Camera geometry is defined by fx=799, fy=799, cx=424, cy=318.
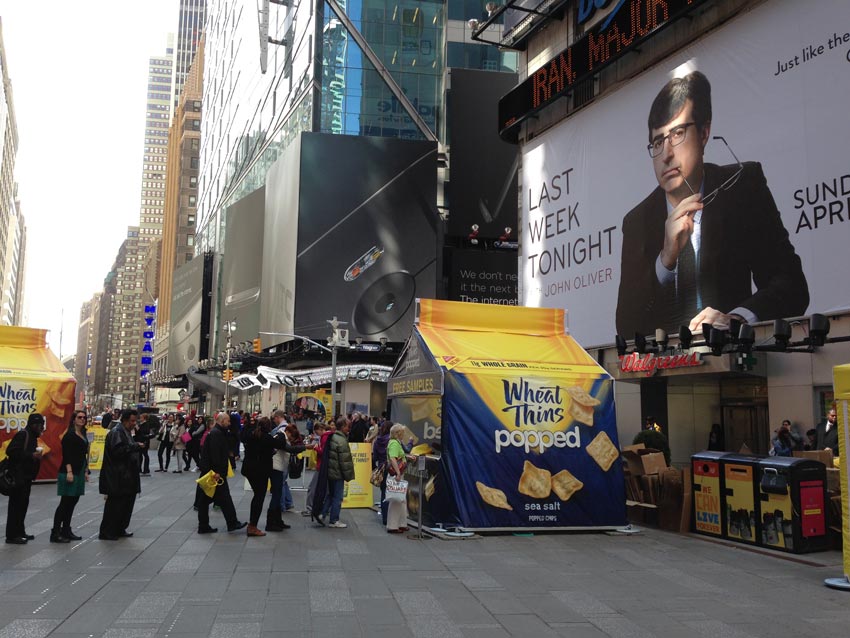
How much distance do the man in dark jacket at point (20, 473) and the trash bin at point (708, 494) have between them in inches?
379

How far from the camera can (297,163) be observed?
5253cm

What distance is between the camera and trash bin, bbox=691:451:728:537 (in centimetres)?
1217

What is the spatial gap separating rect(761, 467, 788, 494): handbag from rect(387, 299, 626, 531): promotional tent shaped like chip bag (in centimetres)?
248

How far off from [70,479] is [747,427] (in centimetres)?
→ 1799

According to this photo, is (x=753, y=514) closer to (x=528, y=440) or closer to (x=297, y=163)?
(x=528, y=440)

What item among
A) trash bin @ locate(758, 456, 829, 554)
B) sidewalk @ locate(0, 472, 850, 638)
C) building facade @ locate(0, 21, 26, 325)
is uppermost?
building facade @ locate(0, 21, 26, 325)

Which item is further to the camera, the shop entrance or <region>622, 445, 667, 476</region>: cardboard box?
the shop entrance

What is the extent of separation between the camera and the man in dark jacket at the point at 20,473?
10.5 metres

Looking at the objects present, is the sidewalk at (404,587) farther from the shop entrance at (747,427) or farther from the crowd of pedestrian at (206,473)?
the shop entrance at (747,427)

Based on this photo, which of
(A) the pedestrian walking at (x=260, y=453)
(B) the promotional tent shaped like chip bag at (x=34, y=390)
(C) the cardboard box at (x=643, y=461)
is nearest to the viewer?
(A) the pedestrian walking at (x=260, y=453)

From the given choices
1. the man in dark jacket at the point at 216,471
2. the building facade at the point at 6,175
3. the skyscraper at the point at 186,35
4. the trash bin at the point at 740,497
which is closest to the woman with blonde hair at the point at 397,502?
the man in dark jacket at the point at 216,471

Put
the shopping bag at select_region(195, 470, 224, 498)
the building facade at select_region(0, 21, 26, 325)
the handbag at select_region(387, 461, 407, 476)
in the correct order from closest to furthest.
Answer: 1. the shopping bag at select_region(195, 470, 224, 498)
2. the handbag at select_region(387, 461, 407, 476)
3. the building facade at select_region(0, 21, 26, 325)

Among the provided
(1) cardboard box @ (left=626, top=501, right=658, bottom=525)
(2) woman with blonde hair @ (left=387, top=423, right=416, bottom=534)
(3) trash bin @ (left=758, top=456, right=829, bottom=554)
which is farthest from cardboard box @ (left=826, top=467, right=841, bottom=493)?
(2) woman with blonde hair @ (left=387, top=423, right=416, bottom=534)

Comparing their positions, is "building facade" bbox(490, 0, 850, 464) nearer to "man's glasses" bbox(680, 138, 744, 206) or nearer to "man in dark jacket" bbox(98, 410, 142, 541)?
"man's glasses" bbox(680, 138, 744, 206)
